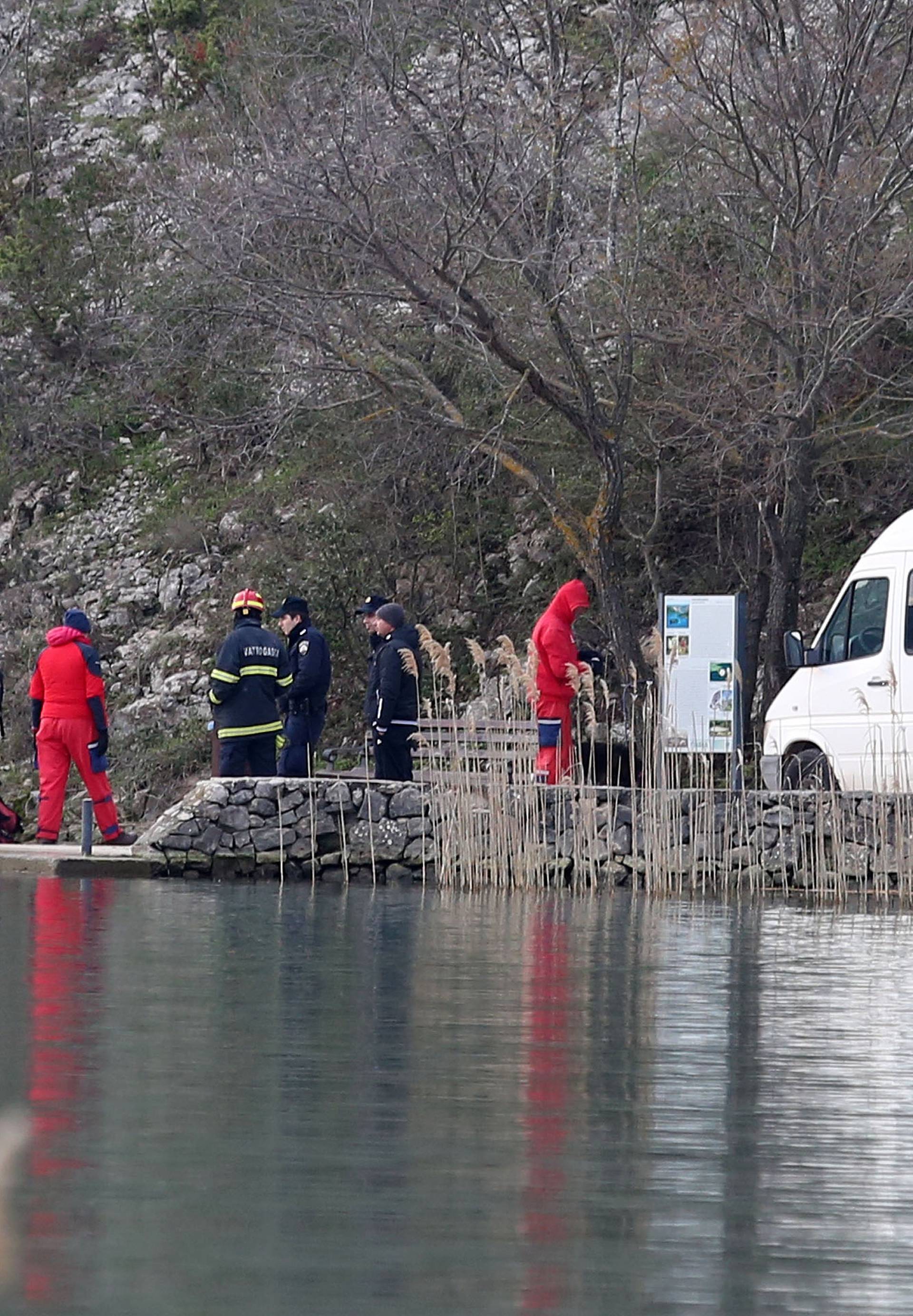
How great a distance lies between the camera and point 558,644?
61.8 ft

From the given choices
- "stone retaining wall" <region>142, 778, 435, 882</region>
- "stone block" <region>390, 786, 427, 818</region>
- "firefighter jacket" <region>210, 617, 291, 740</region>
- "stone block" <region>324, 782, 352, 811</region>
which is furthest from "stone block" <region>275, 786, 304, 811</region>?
"firefighter jacket" <region>210, 617, 291, 740</region>

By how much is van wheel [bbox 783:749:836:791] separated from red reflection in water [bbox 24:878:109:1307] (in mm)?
6198

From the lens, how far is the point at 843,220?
2091 cm

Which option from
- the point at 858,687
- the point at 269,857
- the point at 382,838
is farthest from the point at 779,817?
the point at 269,857

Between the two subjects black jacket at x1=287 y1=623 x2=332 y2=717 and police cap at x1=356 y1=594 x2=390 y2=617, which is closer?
black jacket at x1=287 y1=623 x2=332 y2=717

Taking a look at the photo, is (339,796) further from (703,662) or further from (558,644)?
(703,662)

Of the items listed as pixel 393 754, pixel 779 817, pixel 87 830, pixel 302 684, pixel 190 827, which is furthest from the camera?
pixel 302 684

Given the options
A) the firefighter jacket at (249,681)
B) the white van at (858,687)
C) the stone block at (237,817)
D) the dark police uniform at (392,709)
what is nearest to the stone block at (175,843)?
the stone block at (237,817)

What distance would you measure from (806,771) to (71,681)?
5.97 metres

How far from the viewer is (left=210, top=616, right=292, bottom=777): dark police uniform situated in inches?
734

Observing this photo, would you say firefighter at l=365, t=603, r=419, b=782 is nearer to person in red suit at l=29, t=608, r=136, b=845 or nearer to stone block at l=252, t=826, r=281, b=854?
stone block at l=252, t=826, r=281, b=854

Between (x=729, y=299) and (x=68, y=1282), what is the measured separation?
17.8 metres

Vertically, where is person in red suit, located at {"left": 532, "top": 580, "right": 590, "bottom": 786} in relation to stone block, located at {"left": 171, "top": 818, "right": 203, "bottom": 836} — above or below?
above

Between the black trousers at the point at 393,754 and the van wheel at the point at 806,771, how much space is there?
3.16 m
